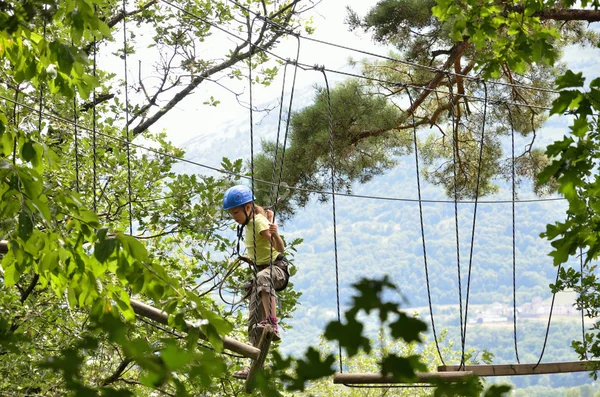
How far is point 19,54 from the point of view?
1925 millimetres

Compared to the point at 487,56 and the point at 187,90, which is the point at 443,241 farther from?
the point at 487,56

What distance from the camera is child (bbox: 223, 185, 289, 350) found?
329 centimetres

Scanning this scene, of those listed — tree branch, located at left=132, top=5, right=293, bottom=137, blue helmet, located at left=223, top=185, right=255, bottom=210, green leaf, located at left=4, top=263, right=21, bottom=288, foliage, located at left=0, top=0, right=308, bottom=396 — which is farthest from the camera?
tree branch, located at left=132, top=5, right=293, bottom=137

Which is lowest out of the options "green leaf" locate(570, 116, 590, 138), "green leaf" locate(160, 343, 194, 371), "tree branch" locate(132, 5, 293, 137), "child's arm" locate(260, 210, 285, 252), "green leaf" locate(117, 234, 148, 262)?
"green leaf" locate(160, 343, 194, 371)

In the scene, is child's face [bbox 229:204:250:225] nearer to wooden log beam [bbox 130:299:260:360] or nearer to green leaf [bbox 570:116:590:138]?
wooden log beam [bbox 130:299:260:360]

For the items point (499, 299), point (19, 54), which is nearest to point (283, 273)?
point (19, 54)

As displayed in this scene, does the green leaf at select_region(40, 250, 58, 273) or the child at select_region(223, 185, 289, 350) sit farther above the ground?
the child at select_region(223, 185, 289, 350)

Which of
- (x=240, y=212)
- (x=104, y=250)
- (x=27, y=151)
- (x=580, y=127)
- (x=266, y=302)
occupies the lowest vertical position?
(x=104, y=250)

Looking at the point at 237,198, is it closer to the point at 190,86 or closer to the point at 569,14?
the point at 569,14

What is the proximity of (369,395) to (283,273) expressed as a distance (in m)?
10.7

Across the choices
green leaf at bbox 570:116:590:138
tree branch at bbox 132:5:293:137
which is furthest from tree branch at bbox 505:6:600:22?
green leaf at bbox 570:116:590:138

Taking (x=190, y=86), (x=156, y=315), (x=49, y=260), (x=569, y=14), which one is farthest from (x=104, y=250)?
(x=190, y=86)

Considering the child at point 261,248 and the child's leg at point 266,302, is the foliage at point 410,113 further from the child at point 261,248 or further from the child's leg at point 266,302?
the child's leg at point 266,302

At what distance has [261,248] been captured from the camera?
11.2ft
